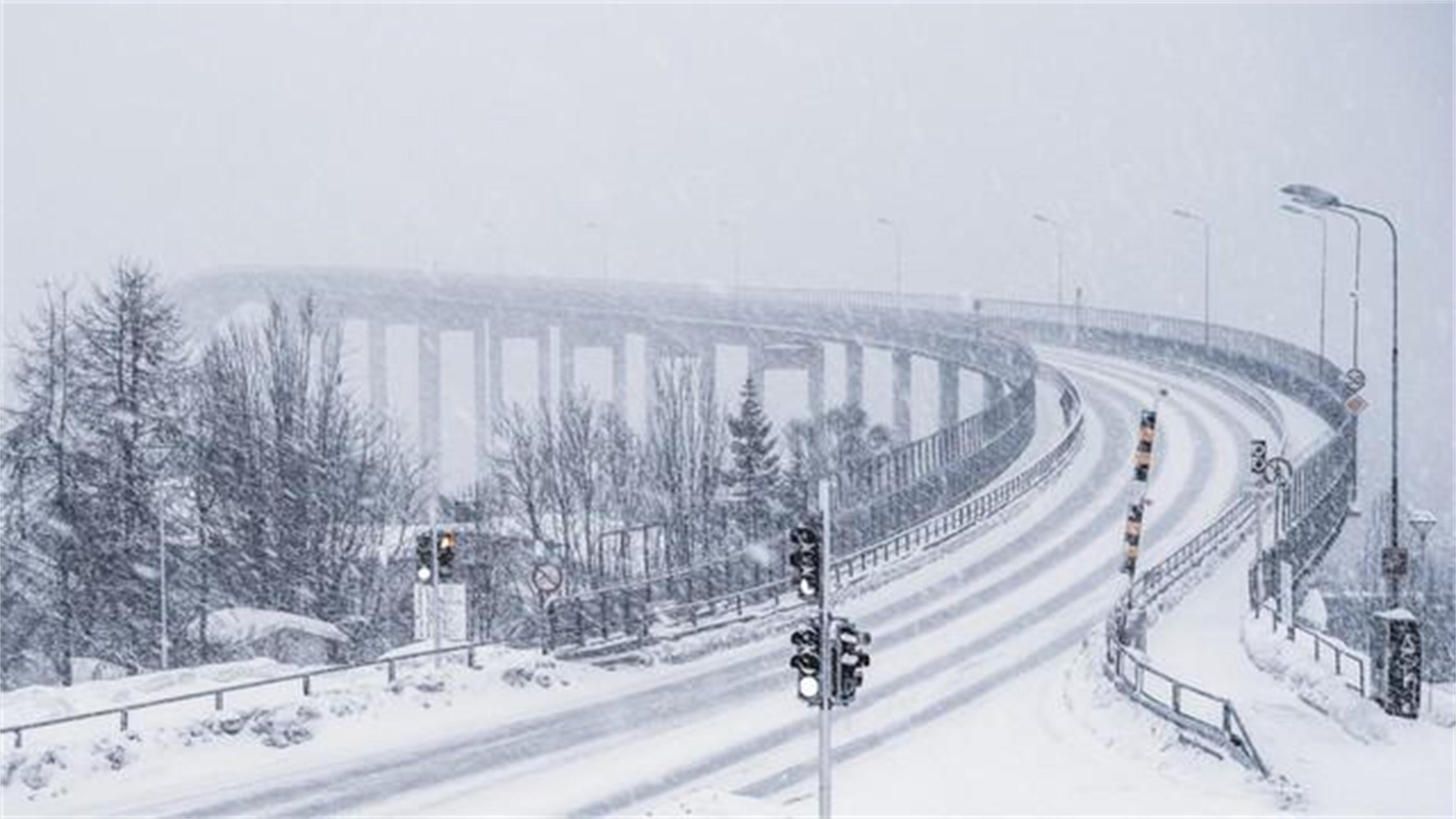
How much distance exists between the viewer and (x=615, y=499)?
3012 inches

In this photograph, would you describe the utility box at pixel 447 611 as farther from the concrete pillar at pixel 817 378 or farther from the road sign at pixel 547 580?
the concrete pillar at pixel 817 378

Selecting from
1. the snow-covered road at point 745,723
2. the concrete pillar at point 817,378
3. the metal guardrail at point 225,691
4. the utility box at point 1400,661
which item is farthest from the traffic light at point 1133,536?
the concrete pillar at point 817,378

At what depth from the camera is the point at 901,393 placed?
102 m

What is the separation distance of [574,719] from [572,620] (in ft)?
15.8

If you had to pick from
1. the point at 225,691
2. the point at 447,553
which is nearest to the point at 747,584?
the point at 447,553

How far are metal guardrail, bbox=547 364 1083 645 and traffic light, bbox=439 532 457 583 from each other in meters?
2.55

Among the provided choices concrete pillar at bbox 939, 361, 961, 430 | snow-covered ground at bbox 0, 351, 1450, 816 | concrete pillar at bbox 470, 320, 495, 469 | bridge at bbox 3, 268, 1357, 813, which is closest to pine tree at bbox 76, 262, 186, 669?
bridge at bbox 3, 268, 1357, 813

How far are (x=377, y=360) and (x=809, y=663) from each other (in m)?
121

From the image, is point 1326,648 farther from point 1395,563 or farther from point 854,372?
point 854,372

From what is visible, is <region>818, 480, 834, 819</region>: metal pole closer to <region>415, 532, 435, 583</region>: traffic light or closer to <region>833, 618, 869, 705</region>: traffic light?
<region>833, 618, 869, 705</region>: traffic light

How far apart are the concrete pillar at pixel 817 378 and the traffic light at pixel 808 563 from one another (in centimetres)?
8414

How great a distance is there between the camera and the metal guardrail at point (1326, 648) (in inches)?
1029

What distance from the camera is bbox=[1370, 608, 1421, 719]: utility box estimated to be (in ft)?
79.0

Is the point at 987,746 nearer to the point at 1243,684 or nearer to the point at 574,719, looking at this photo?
the point at 1243,684
